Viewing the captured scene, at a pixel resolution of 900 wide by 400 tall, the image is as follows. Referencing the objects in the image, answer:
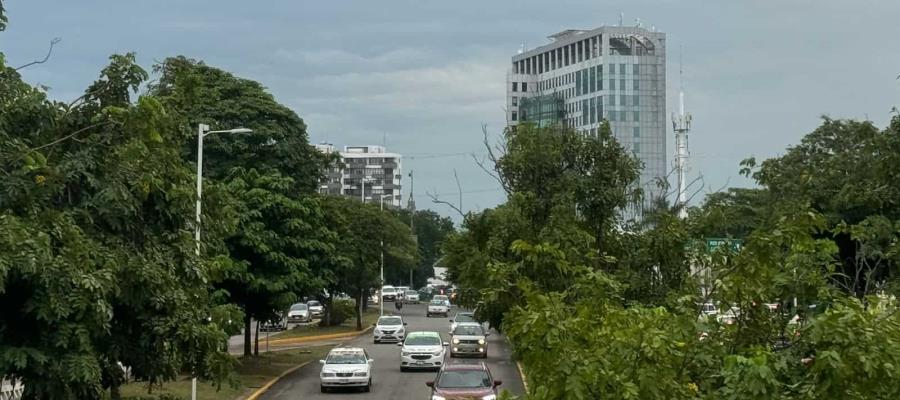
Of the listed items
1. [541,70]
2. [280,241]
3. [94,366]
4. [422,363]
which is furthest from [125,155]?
[541,70]

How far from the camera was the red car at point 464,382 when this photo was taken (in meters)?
25.0

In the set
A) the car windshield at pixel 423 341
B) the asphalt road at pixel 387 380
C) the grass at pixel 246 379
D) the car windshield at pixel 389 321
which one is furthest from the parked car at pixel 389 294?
the car windshield at pixel 423 341

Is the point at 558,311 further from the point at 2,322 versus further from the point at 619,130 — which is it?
the point at 619,130

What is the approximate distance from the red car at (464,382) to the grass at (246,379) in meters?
4.70

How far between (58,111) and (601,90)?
133428 millimetres

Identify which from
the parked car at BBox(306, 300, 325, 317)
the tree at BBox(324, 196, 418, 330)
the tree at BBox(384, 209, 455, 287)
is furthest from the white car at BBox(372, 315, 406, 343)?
the tree at BBox(384, 209, 455, 287)

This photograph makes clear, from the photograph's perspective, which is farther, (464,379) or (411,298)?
(411,298)

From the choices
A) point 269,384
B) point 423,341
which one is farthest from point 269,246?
point 423,341

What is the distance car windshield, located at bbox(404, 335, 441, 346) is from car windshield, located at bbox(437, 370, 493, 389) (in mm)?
13657

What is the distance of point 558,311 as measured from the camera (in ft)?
26.4

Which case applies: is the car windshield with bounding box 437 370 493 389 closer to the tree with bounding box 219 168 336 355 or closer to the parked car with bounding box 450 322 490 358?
the tree with bounding box 219 168 336 355

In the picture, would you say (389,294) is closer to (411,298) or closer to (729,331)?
(411,298)

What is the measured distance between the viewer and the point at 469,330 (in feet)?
148

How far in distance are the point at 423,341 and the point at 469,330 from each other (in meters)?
4.90
